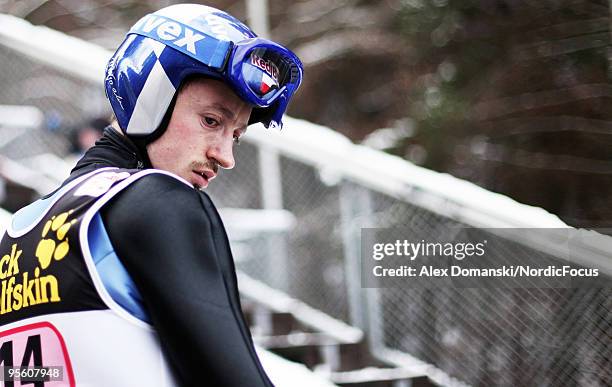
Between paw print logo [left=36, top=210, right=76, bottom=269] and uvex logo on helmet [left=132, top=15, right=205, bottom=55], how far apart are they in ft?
1.38

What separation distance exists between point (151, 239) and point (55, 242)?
232 mm

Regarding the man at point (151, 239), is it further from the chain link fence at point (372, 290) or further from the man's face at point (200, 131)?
the chain link fence at point (372, 290)

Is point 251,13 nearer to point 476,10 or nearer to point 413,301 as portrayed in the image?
point 476,10

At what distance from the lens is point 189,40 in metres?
→ 1.97

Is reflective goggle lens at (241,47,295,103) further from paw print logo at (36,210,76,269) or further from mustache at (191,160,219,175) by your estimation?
paw print logo at (36,210,76,269)

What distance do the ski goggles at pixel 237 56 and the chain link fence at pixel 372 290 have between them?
3664mm

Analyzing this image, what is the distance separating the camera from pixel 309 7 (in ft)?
59.7

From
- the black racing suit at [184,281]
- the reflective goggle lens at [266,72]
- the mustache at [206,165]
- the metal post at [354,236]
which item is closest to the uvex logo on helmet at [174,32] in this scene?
the reflective goggle lens at [266,72]

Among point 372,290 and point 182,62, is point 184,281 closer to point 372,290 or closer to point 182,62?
point 182,62

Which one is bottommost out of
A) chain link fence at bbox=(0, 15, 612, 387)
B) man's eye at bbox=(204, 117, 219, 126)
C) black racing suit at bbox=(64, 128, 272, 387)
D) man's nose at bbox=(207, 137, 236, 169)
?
chain link fence at bbox=(0, 15, 612, 387)

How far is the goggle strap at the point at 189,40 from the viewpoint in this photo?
192 cm

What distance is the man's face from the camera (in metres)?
1.95

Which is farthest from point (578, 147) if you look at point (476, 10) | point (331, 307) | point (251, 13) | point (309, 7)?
point (309, 7)

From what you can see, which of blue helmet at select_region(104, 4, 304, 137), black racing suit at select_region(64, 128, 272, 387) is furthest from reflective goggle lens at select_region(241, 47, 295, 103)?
black racing suit at select_region(64, 128, 272, 387)
